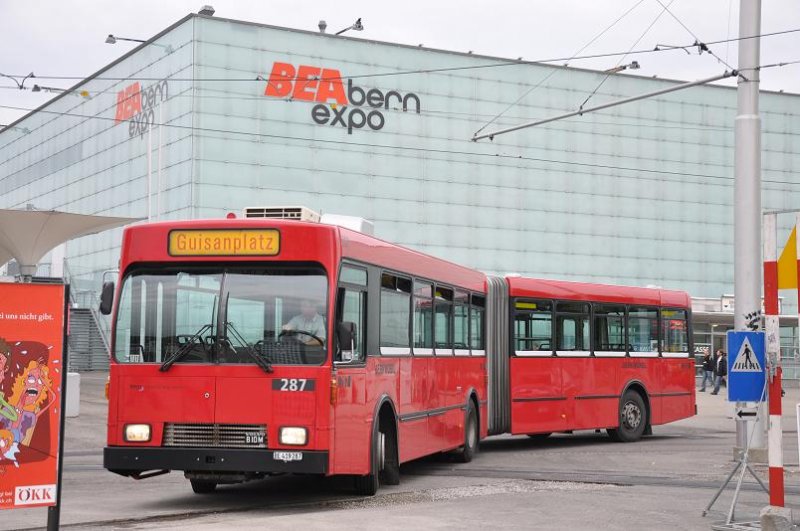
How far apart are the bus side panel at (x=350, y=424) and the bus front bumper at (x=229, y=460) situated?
0.27 meters

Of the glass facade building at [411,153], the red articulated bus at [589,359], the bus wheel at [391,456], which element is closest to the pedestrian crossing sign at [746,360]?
the bus wheel at [391,456]

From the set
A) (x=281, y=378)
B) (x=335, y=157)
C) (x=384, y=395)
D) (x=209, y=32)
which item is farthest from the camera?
(x=335, y=157)

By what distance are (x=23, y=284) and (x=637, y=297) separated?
15383 millimetres

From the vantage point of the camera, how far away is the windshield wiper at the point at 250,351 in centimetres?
1188

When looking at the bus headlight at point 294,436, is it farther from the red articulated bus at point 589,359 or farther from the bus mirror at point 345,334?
the red articulated bus at point 589,359

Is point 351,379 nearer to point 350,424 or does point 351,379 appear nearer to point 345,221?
point 350,424

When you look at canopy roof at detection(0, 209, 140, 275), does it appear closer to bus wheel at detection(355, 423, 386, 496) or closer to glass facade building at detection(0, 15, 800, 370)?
bus wheel at detection(355, 423, 386, 496)

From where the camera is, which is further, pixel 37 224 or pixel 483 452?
pixel 37 224

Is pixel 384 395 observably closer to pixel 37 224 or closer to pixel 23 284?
pixel 23 284

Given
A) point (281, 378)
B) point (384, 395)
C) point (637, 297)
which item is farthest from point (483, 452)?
point (281, 378)

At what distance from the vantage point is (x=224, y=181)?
54.3 m

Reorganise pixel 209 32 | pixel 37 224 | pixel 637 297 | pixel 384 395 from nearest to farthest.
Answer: pixel 384 395, pixel 637 297, pixel 37 224, pixel 209 32

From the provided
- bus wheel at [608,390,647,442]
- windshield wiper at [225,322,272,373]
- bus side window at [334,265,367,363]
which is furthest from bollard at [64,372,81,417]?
windshield wiper at [225,322,272,373]

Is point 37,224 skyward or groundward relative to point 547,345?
skyward
